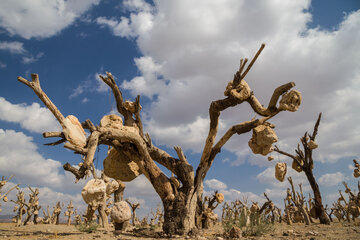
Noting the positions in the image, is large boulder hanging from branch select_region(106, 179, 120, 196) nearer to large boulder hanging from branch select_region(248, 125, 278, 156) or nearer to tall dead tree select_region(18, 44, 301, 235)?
tall dead tree select_region(18, 44, 301, 235)

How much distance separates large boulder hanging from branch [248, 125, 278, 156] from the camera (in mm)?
8758

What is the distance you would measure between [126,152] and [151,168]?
1.15 meters

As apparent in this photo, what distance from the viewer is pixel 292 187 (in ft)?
69.4

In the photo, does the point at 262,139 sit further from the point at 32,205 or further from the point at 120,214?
the point at 32,205

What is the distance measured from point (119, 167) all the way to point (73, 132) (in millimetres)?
3553

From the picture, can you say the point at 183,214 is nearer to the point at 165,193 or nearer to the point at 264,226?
the point at 165,193

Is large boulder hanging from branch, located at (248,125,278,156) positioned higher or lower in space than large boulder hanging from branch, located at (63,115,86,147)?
higher

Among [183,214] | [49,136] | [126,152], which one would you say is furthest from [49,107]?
[183,214]

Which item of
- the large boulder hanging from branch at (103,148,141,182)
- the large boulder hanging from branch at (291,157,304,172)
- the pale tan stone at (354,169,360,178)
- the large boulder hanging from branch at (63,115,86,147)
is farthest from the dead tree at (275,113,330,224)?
the large boulder hanging from branch at (63,115,86,147)

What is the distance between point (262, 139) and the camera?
8898 mm

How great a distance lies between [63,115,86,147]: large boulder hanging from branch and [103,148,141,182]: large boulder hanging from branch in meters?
3.09

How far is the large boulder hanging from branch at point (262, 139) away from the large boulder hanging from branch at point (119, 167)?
4.96m

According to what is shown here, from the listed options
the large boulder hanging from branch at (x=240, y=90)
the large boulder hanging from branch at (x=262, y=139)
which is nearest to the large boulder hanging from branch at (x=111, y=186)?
the large boulder hanging from branch at (x=262, y=139)

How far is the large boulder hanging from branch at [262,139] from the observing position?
8.76 metres
